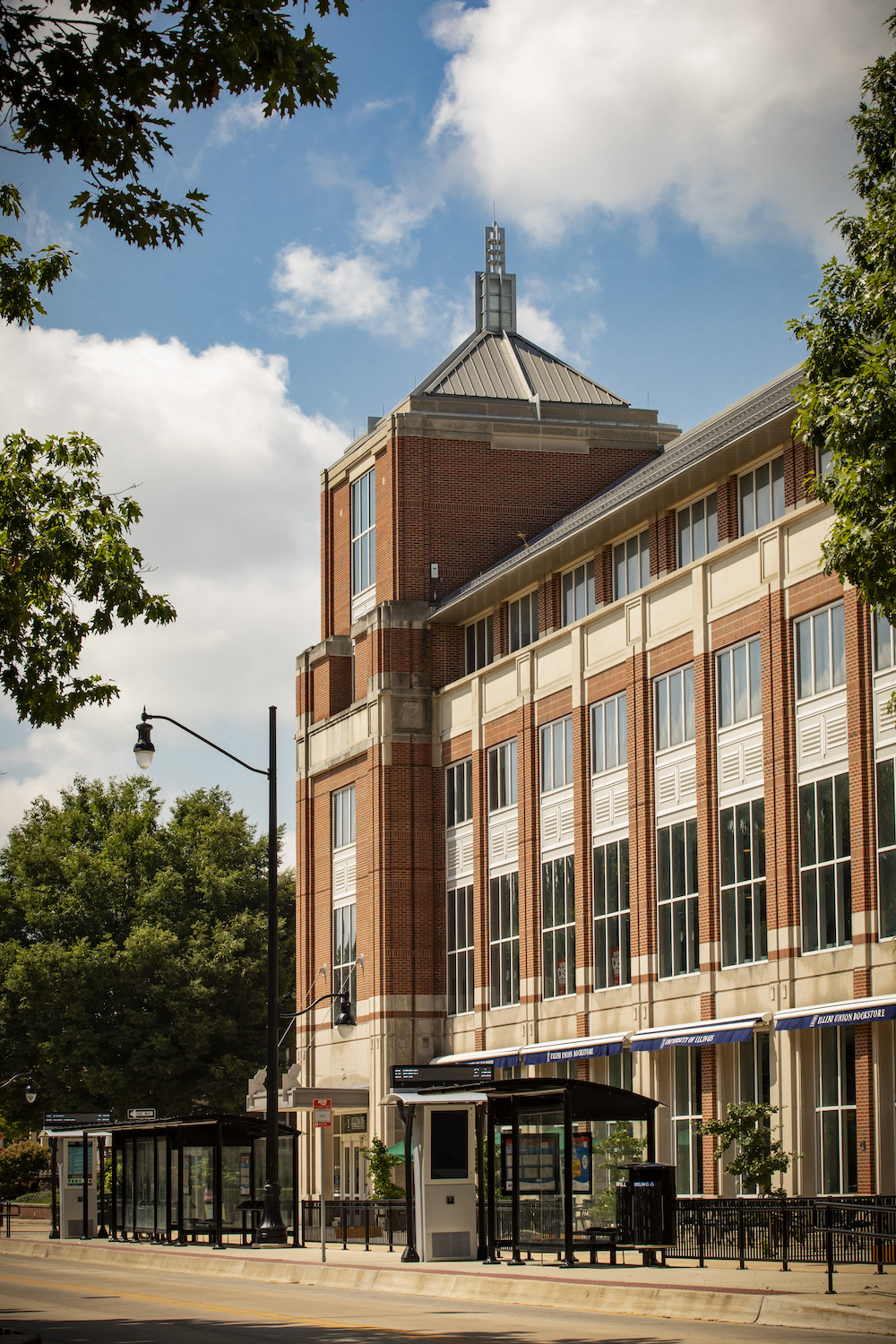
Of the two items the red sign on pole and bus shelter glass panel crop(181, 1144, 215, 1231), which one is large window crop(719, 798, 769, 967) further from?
bus shelter glass panel crop(181, 1144, 215, 1231)

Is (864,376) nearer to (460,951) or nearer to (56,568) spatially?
(56,568)

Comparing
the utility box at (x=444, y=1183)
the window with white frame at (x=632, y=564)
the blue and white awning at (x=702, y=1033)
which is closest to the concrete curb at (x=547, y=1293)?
the utility box at (x=444, y=1183)

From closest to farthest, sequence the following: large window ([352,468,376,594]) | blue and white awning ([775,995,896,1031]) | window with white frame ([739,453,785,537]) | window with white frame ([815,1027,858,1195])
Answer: blue and white awning ([775,995,896,1031])
window with white frame ([815,1027,858,1195])
window with white frame ([739,453,785,537])
large window ([352,468,376,594])

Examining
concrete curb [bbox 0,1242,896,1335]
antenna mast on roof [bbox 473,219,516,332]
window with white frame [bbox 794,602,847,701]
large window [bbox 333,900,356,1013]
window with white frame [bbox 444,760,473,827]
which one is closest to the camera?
concrete curb [bbox 0,1242,896,1335]

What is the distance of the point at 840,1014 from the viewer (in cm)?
3180

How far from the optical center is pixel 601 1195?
32.5 m

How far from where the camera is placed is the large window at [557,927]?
144ft

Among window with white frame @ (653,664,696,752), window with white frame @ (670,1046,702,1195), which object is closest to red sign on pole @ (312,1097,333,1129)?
window with white frame @ (670,1046,702,1195)

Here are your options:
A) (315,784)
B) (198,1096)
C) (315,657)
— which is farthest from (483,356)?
(198,1096)

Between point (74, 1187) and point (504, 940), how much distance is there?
12.9 meters

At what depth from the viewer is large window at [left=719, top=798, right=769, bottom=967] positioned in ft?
118

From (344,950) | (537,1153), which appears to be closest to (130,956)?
(344,950)

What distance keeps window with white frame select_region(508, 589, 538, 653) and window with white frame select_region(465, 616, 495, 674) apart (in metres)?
1.15

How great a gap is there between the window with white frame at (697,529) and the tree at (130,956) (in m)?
31.4
